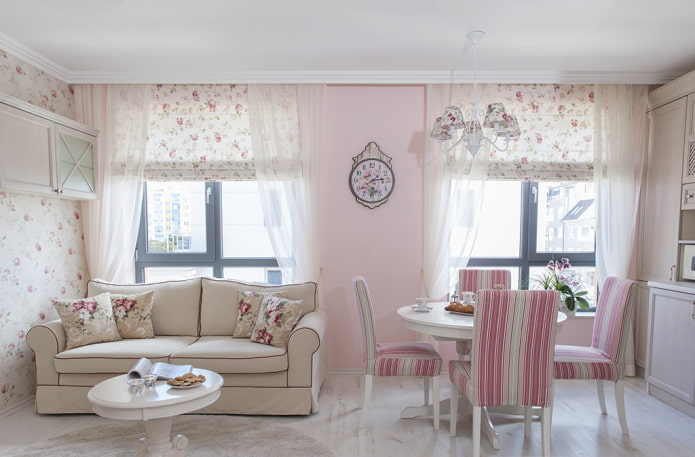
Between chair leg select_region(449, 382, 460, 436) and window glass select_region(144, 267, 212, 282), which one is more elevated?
window glass select_region(144, 267, 212, 282)

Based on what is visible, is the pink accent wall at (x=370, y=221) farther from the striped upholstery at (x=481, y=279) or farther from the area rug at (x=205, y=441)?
the area rug at (x=205, y=441)

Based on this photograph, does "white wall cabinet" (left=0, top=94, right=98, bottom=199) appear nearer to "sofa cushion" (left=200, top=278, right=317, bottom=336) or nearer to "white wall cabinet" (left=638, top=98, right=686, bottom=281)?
"sofa cushion" (left=200, top=278, right=317, bottom=336)

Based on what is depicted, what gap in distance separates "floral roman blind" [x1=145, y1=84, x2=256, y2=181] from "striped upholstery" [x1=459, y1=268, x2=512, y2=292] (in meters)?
2.05

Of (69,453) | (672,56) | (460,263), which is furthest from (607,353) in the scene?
(69,453)

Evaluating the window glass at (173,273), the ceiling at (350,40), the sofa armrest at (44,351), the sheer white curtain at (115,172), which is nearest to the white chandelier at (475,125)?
the ceiling at (350,40)

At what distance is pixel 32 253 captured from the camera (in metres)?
3.15

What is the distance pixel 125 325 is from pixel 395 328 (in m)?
2.22

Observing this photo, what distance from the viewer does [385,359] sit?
2.71 meters

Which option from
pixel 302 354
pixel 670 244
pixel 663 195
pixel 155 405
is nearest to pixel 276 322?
pixel 302 354

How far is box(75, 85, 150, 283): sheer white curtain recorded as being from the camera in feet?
12.1

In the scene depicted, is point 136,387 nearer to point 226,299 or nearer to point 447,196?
point 226,299

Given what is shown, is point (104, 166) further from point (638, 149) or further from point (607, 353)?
point (638, 149)

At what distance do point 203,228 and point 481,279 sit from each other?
A: 2.57 metres

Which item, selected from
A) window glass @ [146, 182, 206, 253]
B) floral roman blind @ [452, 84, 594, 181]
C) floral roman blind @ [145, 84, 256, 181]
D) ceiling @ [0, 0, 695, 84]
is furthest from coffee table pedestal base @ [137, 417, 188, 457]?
floral roman blind @ [452, 84, 594, 181]
